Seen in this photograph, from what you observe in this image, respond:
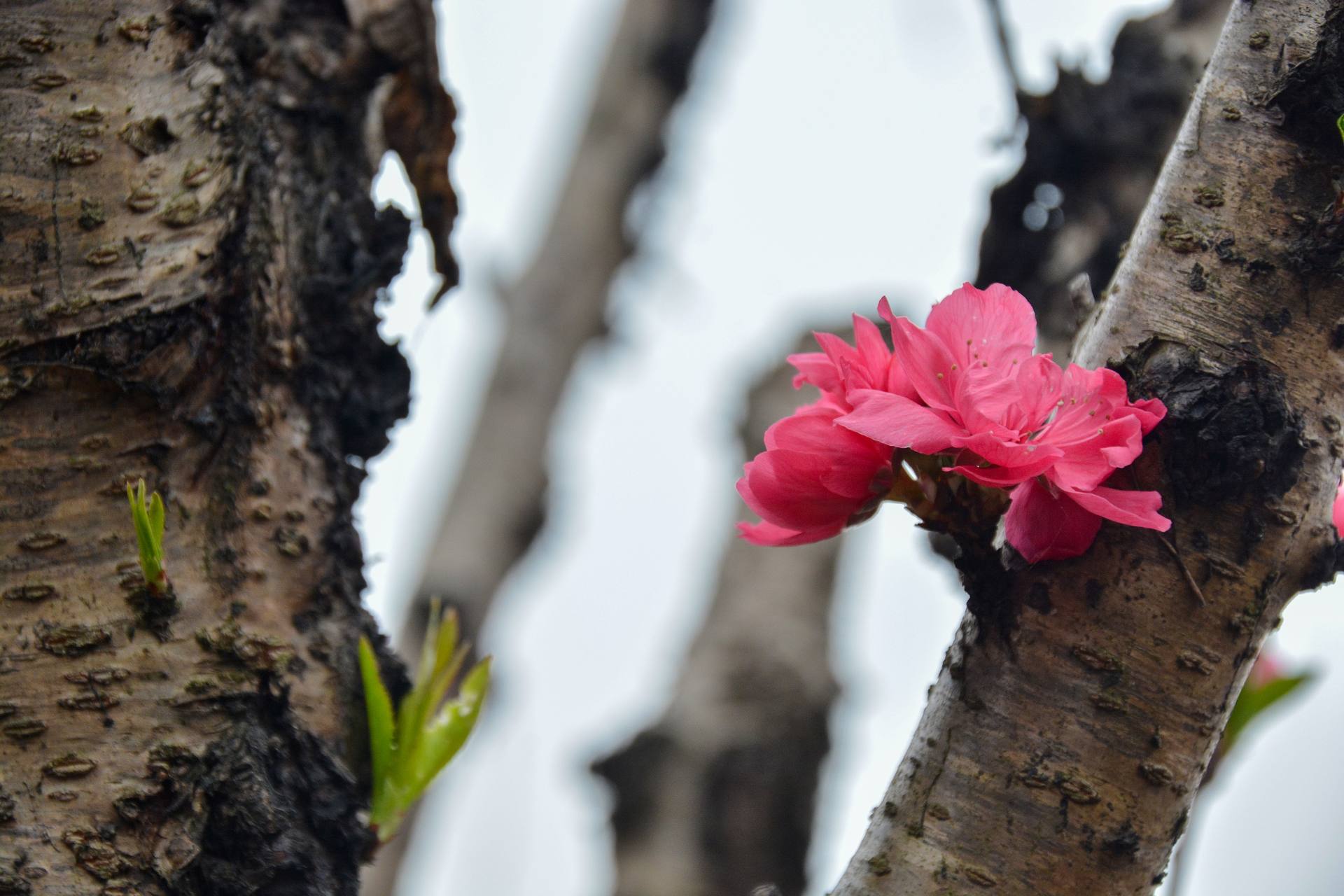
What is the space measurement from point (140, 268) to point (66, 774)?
0.45 m

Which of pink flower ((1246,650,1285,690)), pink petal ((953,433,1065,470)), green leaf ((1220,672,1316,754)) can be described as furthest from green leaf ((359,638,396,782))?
pink flower ((1246,650,1285,690))

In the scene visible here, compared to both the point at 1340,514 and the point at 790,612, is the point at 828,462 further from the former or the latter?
the point at 790,612

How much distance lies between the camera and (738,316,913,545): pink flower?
0.84 metres

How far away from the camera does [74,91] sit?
0.98 metres

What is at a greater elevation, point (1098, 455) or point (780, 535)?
point (1098, 455)

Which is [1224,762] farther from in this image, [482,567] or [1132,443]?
[482,567]

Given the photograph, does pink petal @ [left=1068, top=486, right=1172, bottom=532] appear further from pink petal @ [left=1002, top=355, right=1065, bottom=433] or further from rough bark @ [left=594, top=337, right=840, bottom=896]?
rough bark @ [left=594, top=337, right=840, bottom=896]

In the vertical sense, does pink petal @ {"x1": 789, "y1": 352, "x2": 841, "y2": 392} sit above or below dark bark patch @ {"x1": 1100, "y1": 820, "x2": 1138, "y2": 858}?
above

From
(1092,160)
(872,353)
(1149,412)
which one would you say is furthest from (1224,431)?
(1092,160)

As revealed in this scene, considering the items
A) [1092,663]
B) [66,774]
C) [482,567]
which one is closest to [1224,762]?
[1092,663]

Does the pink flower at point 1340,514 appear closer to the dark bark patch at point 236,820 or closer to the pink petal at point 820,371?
the pink petal at point 820,371

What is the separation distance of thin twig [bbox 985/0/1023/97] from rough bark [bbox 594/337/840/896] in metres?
1.94

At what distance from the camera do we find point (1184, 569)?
0.79 m

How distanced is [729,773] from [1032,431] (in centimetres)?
226
